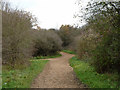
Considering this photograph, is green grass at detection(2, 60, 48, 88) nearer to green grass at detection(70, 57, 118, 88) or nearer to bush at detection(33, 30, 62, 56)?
green grass at detection(70, 57, 118, 88)

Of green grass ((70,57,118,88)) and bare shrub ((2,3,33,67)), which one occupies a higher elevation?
bare shrub ((2,3,33,67))

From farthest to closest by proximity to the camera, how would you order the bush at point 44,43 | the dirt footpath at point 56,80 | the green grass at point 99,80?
the bush at point 44,43, the dirt footpath at point 56,80, the green grass at point 99,80

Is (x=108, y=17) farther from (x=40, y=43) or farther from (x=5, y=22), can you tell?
(x=40, y=43)

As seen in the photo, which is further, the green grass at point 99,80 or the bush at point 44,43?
the bush at point 44,43

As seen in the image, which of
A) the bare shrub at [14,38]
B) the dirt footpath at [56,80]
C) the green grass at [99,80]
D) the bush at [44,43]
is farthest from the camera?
the bush at [44,43]

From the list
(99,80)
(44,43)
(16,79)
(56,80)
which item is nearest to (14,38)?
(16,79)

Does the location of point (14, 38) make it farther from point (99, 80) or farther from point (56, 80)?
point (99, 80)

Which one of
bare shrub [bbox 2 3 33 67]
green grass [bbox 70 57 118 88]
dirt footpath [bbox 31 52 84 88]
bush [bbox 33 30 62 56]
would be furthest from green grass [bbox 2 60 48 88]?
bush [bbox 33 30 62 56]

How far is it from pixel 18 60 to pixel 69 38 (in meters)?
41.1

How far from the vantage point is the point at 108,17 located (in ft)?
26.9

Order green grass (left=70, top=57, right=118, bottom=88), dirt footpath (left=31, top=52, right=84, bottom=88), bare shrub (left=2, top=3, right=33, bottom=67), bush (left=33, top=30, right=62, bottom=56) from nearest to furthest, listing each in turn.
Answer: green grass (left=70, top=57, right=118, bottom=88), dirt footpath (left=31, top=52, right=84, bottom=88), bare shrub (left=2, top=3, right=33, bottom=67), bush (left=33, top=30, right=62, bottom=56)

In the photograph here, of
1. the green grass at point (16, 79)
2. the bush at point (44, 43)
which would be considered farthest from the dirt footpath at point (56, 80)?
the bush at point (44, 43)

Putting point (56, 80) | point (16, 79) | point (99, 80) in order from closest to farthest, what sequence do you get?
point (99, 80) → point (16, 79) → point (56, 80)

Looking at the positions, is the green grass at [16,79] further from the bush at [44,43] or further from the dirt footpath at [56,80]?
the bush at [44,43]
